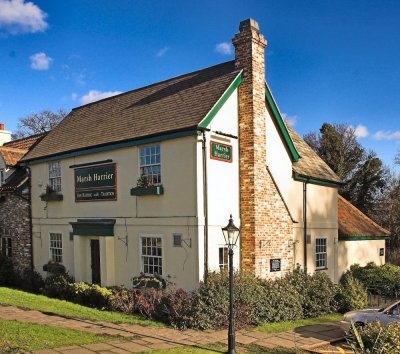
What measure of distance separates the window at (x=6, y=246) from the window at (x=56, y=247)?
396 cm

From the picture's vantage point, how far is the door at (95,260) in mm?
17875

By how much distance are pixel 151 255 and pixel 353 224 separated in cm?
1272

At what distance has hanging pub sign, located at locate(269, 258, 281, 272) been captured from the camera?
623 inches

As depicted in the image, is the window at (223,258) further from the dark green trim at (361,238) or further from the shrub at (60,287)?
the dark green trim at (361,238)

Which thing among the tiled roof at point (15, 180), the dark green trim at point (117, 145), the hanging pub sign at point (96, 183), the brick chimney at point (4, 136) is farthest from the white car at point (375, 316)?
the brick chimney at point (4, 136)

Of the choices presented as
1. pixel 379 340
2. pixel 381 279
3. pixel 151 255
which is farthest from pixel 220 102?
pixel 381 279

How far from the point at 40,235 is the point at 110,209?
18.9 ft

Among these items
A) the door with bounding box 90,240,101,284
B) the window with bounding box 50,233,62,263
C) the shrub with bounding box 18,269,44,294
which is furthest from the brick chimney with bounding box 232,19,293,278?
the shrub with bounding box 18,269,44,294

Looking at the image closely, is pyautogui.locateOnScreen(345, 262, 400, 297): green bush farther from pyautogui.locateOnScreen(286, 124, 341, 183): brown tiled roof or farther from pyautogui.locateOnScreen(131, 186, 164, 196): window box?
pyautogui.locateOnScreen(131, 186, 164, 196): window box

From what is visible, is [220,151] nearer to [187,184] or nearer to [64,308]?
[187,184]

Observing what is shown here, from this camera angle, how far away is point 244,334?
12.5m

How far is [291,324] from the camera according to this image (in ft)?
46.0

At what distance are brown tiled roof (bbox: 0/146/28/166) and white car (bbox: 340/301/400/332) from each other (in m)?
18.5

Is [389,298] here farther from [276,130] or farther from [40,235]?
[40,235]
